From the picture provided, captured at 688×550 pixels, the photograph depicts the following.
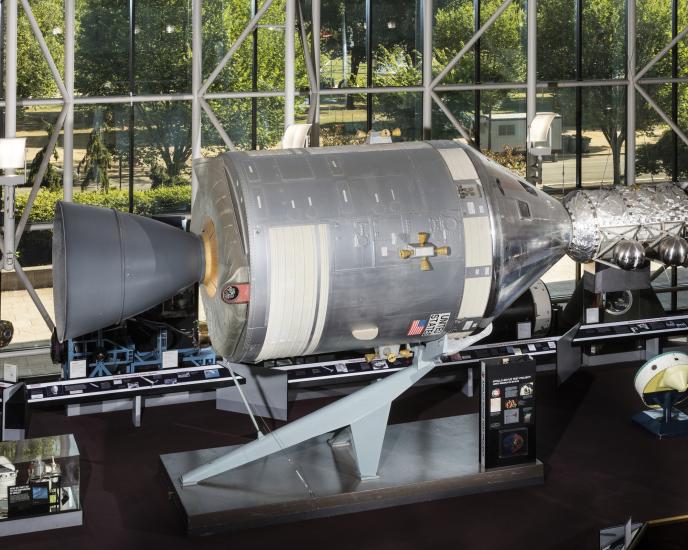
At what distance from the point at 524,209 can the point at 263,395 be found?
6.02m

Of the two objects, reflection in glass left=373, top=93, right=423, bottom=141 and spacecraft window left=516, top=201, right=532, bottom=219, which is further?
reflection in glass left=373, top=93, right=423, bottom=141

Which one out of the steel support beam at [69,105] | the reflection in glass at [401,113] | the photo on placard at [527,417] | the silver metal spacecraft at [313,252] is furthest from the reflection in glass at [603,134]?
the silver metal spacecraft at [313,252]

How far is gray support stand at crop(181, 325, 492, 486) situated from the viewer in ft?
42.8

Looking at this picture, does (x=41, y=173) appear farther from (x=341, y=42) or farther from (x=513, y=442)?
(x=513, y=442)

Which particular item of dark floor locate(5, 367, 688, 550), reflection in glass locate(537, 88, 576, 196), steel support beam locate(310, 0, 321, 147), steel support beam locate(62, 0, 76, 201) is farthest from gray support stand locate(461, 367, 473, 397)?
steel support beam locate(62, 0, 76, 201)

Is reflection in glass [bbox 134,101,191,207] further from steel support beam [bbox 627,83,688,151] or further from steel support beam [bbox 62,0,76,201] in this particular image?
steel support beam [bbox 627,83,688,151]

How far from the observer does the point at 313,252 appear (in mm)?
10938

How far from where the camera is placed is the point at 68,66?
17.0 m

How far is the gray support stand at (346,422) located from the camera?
1305cm

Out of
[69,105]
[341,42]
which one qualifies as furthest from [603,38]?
[69,105]

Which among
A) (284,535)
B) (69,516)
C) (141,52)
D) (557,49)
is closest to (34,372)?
(141,52)

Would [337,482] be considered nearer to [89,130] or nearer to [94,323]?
[94,323]

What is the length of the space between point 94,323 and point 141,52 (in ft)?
28.0

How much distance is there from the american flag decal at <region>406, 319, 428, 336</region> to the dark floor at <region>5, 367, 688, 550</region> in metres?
2.45
